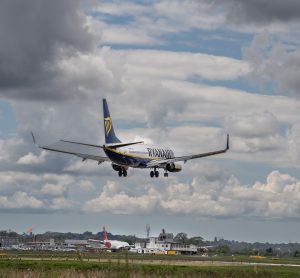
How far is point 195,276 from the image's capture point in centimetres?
8519

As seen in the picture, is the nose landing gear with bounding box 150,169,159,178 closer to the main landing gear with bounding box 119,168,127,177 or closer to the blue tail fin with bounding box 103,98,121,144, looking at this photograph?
the main landing gear with bounding box 119,168,127,177

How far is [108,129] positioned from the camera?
468ft

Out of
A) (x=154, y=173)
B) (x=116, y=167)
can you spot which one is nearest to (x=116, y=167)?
(x=116, y=167)

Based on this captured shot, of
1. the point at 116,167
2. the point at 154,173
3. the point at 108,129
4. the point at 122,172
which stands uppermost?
the point at 108,129

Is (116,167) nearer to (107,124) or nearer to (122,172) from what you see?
(122,172)

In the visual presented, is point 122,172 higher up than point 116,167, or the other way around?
point 116,167

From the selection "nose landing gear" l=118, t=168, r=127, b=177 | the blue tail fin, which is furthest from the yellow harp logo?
"nose landing gear" l=118, t=168, r=127, b=177

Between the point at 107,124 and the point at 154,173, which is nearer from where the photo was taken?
the point at 154,173

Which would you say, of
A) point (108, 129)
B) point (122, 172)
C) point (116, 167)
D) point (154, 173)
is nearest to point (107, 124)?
point (108, 129)

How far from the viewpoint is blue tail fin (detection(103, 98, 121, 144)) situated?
140375 millimetres

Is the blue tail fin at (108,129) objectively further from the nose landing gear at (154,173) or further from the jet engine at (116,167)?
the nose landing gear at (154,173)

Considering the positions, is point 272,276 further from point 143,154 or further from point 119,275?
point 143,154

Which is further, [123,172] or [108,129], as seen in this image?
[108,129]

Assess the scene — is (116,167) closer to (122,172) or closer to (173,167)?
(122,172)
